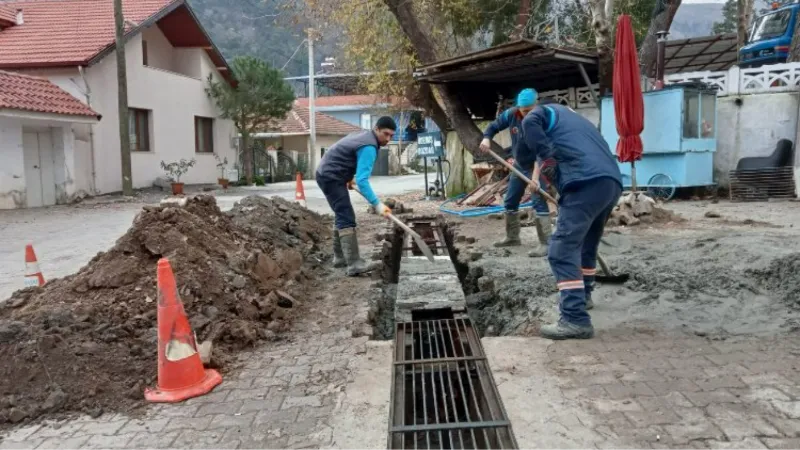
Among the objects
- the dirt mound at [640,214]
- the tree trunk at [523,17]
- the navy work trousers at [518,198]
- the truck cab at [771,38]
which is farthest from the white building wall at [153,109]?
the truck cab at [771,38]

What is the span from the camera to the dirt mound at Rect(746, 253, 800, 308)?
4398mm

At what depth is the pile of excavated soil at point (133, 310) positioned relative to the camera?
10.4ft

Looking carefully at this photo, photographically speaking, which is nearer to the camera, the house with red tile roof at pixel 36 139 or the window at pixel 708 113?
the window at pixel 708 113

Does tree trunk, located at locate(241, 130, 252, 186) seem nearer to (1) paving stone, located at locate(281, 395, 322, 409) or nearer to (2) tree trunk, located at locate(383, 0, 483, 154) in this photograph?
(2) tree trunk, located at locate(383, 0, 483, 154)

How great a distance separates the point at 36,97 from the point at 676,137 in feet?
45.6

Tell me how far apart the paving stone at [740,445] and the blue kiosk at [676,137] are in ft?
31.5

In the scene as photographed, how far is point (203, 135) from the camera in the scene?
73.9 feet

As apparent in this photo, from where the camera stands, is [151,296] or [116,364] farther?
[151,296]

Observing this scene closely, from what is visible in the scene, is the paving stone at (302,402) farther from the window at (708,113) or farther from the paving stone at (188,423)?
the window at (708,113)

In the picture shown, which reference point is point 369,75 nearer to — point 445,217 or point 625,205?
point 445,217

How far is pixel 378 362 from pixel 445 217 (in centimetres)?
755

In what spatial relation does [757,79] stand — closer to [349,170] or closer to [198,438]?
[349,170]

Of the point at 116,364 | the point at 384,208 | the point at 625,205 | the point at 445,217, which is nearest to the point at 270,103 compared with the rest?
the point at 445,217

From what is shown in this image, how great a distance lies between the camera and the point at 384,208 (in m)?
5.55
